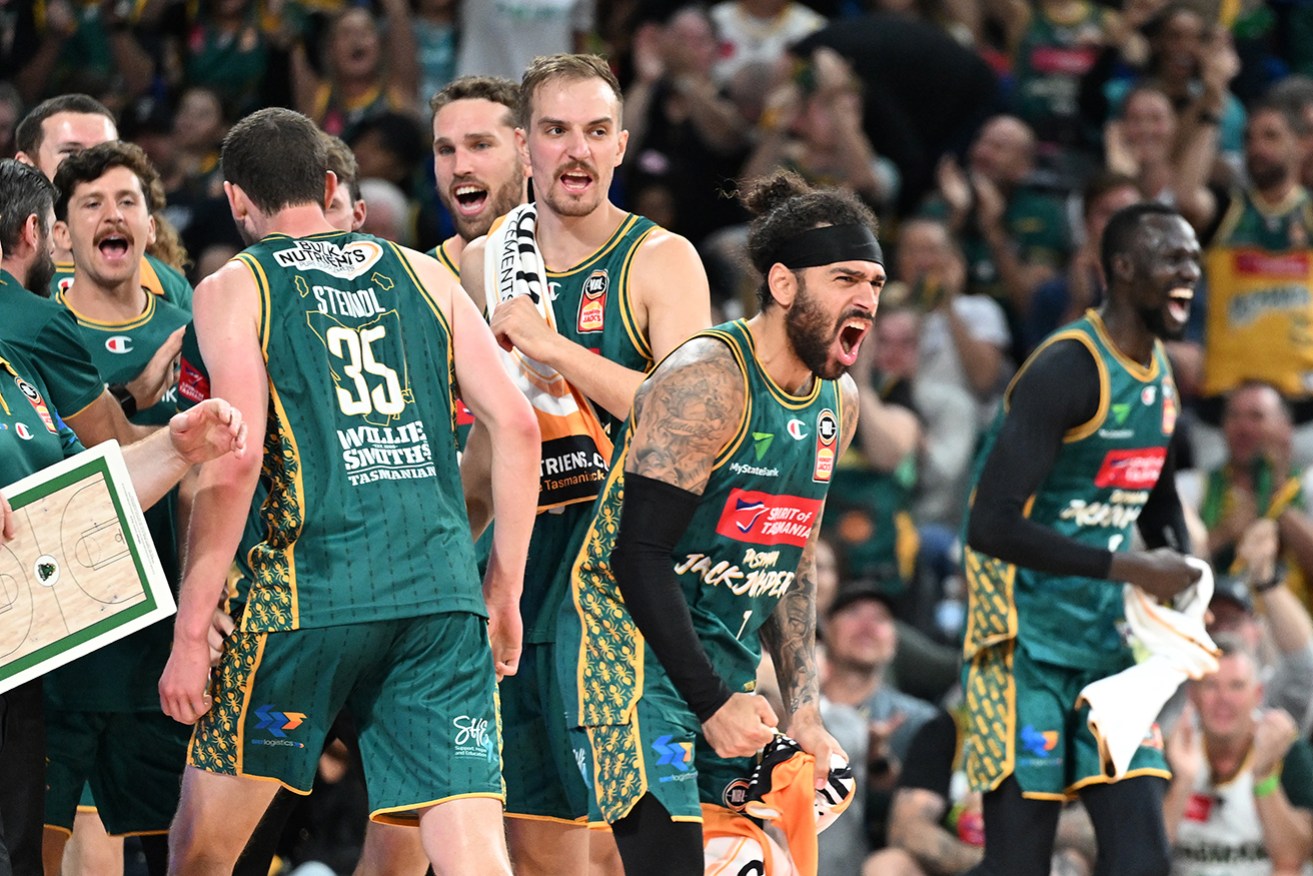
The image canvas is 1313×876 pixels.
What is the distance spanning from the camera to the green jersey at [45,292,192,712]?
5.73 m

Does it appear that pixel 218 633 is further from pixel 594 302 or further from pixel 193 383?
pixel 594 302

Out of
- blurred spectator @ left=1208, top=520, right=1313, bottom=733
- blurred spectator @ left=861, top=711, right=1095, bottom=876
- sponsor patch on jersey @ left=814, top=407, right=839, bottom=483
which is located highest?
sponsor patch on jersey @ left=814, top=407, right=839, bottom=483

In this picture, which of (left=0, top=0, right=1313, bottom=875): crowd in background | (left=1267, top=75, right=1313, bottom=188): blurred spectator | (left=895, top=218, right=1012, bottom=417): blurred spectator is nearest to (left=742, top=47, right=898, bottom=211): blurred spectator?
(left=0, top=0, right=1313, bottom=875): crowd in background

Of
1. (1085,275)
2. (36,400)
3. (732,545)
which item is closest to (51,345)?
(36,400)

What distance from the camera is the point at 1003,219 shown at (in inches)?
468

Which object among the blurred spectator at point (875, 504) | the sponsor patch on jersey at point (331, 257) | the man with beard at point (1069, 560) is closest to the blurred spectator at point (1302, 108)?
the blurred spectator at point (875, 504)

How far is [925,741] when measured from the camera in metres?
8.49

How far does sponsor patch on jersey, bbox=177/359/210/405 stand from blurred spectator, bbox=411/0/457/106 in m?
6.58

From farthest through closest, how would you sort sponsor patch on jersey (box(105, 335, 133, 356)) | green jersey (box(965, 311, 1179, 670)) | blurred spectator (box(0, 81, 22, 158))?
blurred spectator (box(0, 81, 22, 158)) < green jersey (box(965, 311, 1179, 670)) < sponsor patch on jersey (box(105, 335, 133, 356))

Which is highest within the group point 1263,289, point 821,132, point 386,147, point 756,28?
point 756,28

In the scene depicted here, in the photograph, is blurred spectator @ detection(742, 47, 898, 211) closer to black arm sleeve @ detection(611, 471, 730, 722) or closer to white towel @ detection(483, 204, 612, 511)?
white towel @ detection(483, 204, 612, 511)

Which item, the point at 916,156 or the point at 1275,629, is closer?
the point at 1275,629

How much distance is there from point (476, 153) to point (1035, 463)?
2008 millimetres

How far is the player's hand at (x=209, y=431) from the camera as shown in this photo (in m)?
4.64
